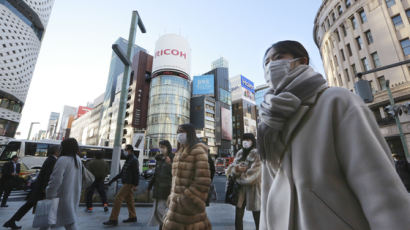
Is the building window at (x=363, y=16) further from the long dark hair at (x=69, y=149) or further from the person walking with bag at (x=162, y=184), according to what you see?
the long dark hair at (x=69, y=149)

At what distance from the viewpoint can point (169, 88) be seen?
172ft

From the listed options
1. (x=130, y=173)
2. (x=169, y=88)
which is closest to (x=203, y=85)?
(x=169, y=88)

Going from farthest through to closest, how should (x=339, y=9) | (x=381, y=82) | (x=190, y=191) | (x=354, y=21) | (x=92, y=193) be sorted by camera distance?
(x=339, y=9), (x=354, y=21), (x=381, y=82), (x=92, y=193), (x=190, y=191)

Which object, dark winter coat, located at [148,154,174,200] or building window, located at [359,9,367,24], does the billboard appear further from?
dark winter coat, located at [148,154,174,200]

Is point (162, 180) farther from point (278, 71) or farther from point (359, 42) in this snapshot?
point (359, 42)

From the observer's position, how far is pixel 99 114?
251ft

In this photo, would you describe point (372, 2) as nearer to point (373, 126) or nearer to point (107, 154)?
point (373, 126)

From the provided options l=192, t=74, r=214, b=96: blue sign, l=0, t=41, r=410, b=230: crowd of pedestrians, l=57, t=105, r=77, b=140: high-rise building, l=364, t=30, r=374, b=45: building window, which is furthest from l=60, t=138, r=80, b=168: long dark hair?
l=57, t=105, r=77, b=140: high-rise building

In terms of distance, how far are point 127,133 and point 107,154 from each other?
36.5 metres

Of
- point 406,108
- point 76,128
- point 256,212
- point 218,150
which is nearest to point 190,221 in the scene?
point 256,212

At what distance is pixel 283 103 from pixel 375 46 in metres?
28.3

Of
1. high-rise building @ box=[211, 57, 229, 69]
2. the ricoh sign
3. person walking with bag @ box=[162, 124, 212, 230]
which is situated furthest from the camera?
high-rise building @ box=[211, 57, 229, 69]

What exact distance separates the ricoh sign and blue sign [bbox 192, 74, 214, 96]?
460cm

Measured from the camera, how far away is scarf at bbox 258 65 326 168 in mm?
942
